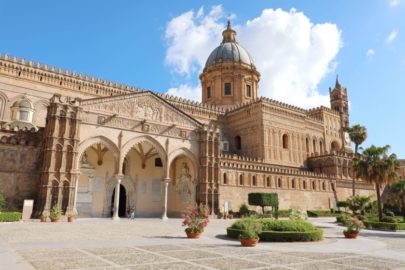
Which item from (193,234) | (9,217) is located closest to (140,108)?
(9,217)

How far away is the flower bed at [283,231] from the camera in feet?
45.8

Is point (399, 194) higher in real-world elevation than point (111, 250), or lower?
higher

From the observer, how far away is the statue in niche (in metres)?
31.5

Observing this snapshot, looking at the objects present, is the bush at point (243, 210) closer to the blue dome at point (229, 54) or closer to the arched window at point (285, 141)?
the arched window at point (285, 141)

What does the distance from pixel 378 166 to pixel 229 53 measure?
106ft

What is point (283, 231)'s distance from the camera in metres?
14.3

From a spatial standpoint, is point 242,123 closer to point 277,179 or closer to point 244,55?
point 277,179

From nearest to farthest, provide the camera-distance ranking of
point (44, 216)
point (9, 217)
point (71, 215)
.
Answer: point (9, 217) < point (44, 216) < point (71, 215)

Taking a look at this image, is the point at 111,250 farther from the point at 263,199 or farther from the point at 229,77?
the point at 229,77

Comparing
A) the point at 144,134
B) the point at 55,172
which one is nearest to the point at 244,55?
the point at 144,134

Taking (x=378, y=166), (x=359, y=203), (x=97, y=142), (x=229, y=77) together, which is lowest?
(x=359, y=203)

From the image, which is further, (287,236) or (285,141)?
(285,141)

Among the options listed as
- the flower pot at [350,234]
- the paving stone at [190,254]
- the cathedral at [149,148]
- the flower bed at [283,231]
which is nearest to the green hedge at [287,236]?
the flower bed at [283,231]

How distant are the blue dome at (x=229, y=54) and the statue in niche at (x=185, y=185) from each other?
26542mm
